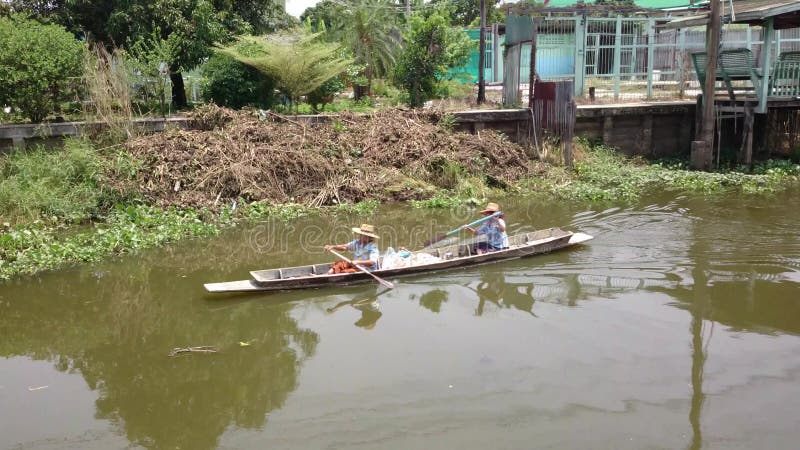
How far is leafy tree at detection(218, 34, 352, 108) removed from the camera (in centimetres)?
1557

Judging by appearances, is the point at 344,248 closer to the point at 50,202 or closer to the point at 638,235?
the point at 638,235

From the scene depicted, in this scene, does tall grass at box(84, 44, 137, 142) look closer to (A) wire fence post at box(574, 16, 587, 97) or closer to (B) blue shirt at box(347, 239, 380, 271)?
(B) blue shirt at box(347, 239, 380, 271)

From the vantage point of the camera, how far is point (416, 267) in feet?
31.6

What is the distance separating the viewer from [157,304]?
8914mm

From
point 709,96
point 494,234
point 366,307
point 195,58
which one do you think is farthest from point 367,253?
point 709,96

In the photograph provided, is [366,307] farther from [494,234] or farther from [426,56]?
[426,56]

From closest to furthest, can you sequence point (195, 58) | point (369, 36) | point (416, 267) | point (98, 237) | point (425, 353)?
point (425, 353)
point (416, 267)
point (98, 237)
point (195, 58)
point (369, 36)

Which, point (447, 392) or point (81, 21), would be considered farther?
point (81, 21)

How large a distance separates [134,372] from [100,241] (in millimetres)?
4405

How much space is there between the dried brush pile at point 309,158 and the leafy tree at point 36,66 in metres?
2.11

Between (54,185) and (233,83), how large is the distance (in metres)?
5.21

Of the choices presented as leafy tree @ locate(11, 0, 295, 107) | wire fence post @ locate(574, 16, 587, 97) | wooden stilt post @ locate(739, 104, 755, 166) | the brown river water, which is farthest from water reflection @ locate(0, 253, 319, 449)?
wire fence post @ locate(574, 16, 587, 97)

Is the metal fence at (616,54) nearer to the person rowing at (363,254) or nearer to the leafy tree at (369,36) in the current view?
the leafy tree at (369,36)

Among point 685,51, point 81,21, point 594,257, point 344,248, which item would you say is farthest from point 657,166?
point 81,21
